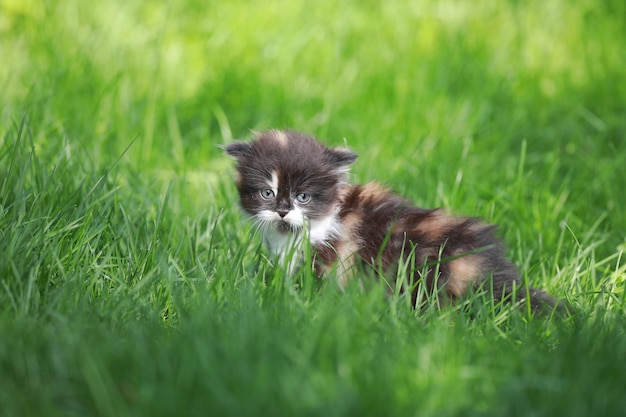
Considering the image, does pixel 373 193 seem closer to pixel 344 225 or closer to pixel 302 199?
pixel 344 225

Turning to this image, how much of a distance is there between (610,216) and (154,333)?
3.35 meters

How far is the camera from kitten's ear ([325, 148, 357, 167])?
14.0ft

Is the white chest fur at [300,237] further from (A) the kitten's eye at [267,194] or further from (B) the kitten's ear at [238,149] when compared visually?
(B) the kitten's ear at [238,149]

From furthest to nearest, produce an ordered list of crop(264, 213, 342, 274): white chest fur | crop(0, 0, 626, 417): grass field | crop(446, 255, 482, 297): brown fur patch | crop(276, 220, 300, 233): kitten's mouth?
crop(276, 220, 300, 233): kitten's mouth, crop(264, 213, 342, 274): white chest fur, crop(446, 255, 482, 297): brown fur patch, crop(0, 0, 626, 417): grass field

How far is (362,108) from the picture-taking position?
633 cm

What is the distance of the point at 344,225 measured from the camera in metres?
4.21

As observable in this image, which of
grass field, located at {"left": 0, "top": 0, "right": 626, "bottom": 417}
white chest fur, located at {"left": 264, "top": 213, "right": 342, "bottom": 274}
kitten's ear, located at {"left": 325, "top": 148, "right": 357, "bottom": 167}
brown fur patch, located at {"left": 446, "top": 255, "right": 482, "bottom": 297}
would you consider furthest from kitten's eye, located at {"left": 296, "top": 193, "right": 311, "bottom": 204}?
brown fur patch, located at {"left": 446, "top": 255, "right": 482, "bottom": 297}

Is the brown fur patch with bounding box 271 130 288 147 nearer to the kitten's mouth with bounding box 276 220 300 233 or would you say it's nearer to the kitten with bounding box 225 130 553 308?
the kitten with bounding box 225 130 553 308

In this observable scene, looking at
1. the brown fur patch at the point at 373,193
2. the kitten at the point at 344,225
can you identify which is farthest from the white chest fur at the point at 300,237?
the brown fur patch at the point at 373,193

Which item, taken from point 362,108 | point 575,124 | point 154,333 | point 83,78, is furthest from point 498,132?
point 154,333

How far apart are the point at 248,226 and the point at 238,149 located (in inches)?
18.2

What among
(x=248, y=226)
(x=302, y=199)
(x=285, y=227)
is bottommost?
(x=248, y=226)

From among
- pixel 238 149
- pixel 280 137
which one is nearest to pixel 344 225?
pixel 280 137

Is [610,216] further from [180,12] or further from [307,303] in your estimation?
[180,12]
